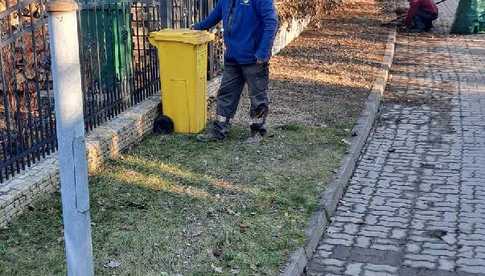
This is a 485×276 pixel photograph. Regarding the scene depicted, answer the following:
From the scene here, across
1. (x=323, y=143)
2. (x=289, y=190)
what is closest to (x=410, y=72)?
(x=323, y=143)

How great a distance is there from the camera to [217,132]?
23.8ft

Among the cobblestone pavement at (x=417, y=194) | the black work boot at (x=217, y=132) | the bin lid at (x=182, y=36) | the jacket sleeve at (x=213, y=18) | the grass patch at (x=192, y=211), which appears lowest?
the cobblestone pavement at (x=417, y=194)

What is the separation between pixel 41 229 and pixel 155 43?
3046 millimetres

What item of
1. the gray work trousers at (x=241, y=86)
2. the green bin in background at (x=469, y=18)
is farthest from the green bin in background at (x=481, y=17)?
the gray work trousers at (x=241, y=86)

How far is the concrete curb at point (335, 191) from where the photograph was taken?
4598mm

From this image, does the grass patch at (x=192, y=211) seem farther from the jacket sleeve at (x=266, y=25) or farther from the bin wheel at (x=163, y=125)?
the jacket sleeve at (x=266, y=25)

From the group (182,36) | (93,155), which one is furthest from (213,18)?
(93,155)

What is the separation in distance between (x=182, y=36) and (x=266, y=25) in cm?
99

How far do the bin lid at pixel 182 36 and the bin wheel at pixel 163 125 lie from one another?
0.89 metres

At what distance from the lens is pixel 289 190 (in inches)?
228

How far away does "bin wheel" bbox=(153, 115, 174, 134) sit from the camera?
292 inches

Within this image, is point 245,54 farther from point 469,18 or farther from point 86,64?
point 469,18

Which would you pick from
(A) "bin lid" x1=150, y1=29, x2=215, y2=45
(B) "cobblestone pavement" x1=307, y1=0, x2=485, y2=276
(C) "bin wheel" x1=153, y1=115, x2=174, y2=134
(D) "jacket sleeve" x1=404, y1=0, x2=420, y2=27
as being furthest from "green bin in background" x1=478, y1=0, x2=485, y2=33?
(C) "bin wheel" x1=153, y1=115, x2=174, y2=134

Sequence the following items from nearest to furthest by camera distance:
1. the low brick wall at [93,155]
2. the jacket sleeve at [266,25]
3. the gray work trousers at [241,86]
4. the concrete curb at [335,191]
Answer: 1. the concrete curb at [335,191]
2. the low brick wall at [93,155]
3. the jacket sleeve at [266,25]
4. the gray work trousers at [241,86]
